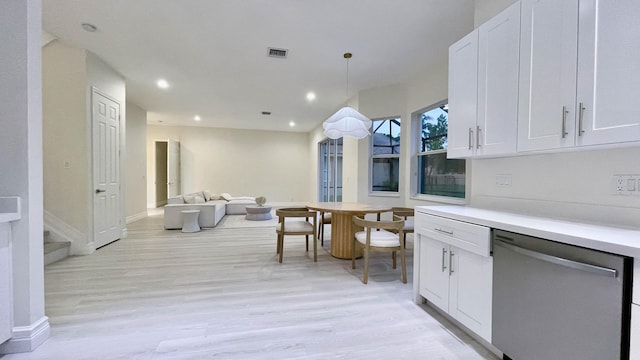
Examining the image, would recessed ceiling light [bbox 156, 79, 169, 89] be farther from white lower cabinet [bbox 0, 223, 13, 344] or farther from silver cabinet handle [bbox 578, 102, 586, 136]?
silver cabinet handle [bbox 578, 102, 586, 136]

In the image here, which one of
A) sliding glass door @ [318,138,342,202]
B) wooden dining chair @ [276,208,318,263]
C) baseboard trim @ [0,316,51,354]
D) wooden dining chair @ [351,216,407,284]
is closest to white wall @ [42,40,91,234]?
baseboard trim @ [0,316,51,354]

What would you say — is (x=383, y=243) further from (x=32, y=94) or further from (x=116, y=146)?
(x=116, y=146)

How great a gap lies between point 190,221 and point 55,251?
200 cm

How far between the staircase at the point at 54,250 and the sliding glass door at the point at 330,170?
5664 mm

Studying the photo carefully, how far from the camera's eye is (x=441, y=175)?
A: 422 centimetres

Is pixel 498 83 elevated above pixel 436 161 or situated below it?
above

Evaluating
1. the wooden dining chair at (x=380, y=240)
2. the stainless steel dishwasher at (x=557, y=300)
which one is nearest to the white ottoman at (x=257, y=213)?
the wooden dining chair at (x=380, y=240)

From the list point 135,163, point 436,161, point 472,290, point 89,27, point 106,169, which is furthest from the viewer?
point 135,163

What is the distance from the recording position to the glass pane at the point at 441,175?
383 cm

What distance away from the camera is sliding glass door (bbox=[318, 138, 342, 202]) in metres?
7.79

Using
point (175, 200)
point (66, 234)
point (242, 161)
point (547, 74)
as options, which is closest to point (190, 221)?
point (175, 200)

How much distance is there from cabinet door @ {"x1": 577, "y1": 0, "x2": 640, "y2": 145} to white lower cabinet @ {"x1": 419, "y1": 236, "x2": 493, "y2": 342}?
907 millimetres

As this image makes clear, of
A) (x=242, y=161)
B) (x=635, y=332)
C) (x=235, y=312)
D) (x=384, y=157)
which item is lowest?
(x=235, y=312)

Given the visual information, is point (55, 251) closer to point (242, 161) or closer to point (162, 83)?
point (162, 83)
